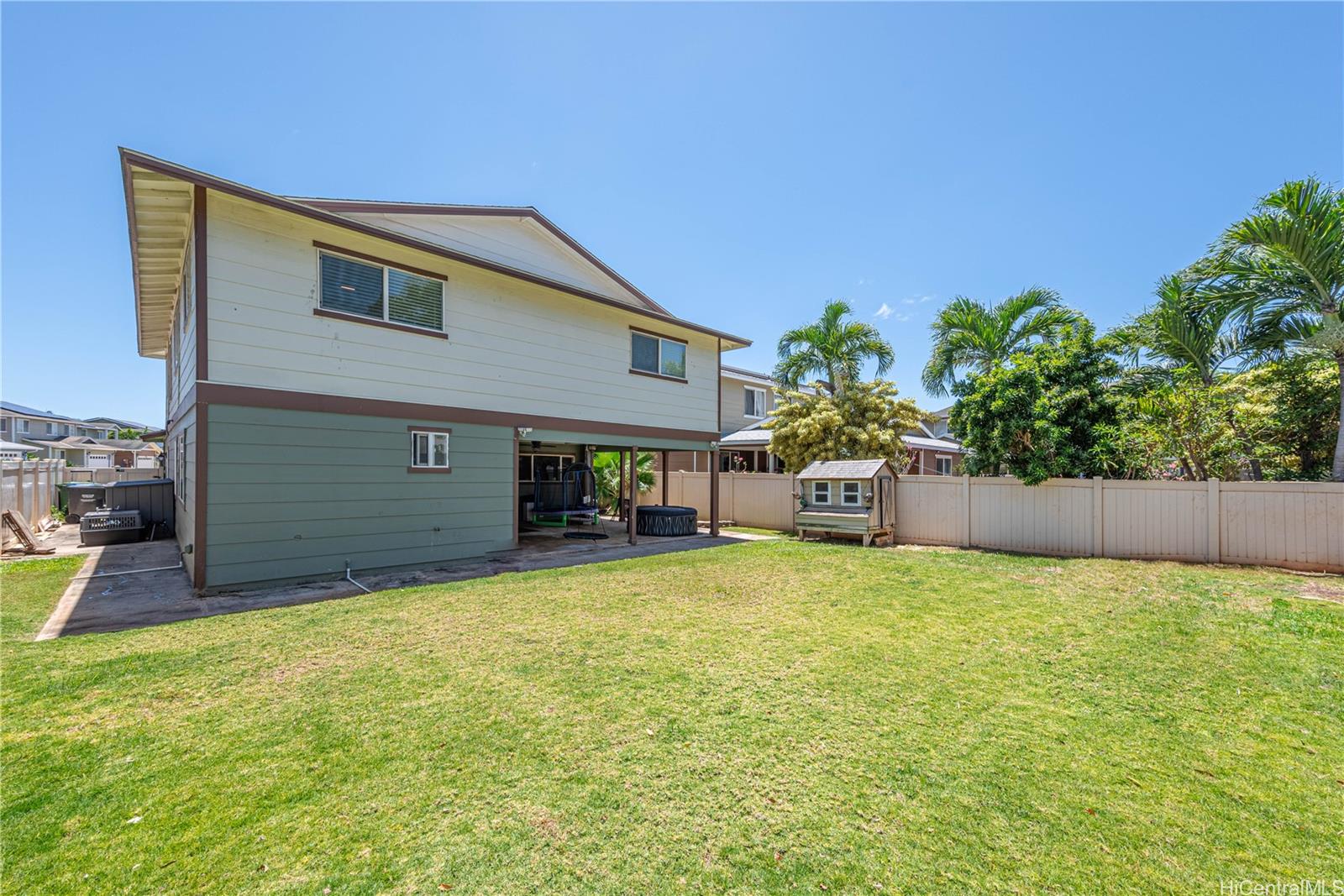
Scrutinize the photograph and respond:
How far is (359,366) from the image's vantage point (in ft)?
26.8

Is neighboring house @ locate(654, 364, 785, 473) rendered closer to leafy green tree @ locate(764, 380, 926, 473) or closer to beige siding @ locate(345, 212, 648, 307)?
leafy green tree @ locate(764, 380, 926, 473)

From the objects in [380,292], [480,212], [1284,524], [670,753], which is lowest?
[670,753]

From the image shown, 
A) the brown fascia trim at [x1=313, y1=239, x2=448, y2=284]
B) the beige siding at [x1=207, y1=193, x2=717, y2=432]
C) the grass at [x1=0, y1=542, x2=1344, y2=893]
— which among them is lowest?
the grass at [x1=0, y1=542, x2=1344, y2=893]

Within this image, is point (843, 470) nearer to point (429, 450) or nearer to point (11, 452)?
point (429, 450)

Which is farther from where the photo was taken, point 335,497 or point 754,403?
point 754,403

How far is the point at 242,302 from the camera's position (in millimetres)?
7137

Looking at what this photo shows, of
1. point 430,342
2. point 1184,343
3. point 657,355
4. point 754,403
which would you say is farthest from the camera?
point 754,403

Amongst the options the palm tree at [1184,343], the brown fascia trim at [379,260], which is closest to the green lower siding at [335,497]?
the brown fascia trim at [379,260]

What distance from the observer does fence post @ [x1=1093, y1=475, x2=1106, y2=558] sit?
1028cm

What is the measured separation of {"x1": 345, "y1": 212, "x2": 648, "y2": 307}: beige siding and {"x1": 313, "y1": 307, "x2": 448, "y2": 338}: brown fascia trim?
1523mm

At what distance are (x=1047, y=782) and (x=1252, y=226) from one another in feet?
37.1

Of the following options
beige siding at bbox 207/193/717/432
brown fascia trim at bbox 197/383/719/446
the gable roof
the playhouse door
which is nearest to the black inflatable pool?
beige siding at bbox 207/193/717/432

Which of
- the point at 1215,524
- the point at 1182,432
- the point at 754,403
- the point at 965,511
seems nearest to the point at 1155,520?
the point at 1215,524

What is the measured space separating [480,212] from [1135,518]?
13.9 m
